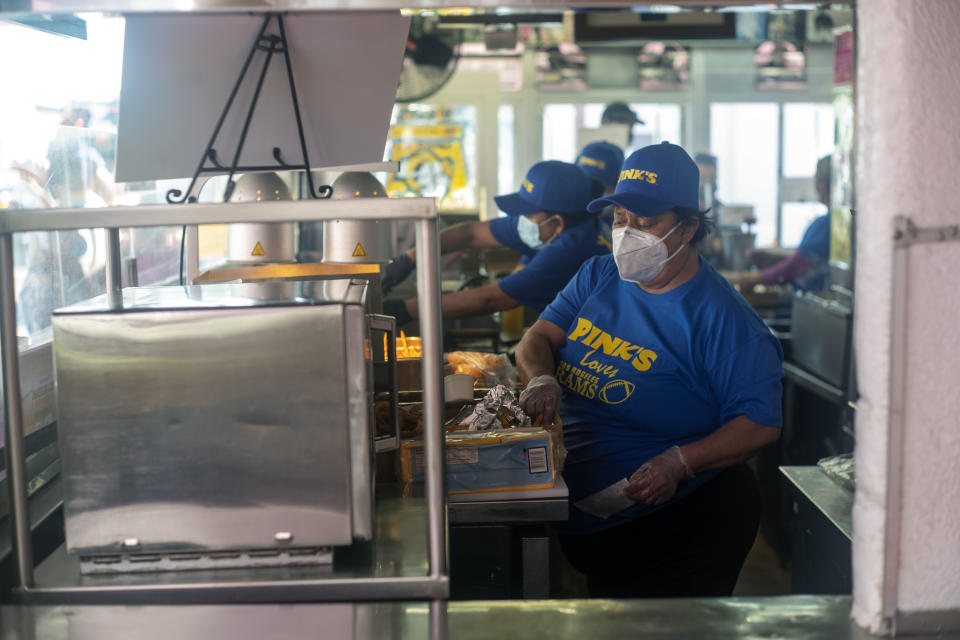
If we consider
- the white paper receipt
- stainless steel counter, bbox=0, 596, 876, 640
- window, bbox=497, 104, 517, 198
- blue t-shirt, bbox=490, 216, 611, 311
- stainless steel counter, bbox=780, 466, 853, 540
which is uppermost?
window, bbox=497, 104, 517, 198

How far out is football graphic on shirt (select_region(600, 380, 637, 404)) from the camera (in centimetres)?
232

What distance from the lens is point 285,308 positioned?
1210 millimetres

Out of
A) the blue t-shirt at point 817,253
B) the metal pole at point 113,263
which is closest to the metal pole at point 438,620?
the metal pole at point 113,263

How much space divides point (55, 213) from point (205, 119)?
481mm

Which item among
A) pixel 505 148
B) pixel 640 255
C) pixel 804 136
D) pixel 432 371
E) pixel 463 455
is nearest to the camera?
pixel 432 371

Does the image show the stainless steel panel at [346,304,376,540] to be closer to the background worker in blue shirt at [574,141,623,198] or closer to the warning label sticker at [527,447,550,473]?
the warning label sticker at [527,447,550,473]

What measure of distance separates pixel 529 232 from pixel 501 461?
7.10 feet

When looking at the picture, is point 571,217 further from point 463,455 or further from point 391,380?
point 391,380

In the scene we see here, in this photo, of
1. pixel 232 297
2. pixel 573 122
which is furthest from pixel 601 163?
pixel 573 122

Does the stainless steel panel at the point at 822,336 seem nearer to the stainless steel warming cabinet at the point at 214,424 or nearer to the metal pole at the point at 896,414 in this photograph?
the metal pole at the point at 896,414

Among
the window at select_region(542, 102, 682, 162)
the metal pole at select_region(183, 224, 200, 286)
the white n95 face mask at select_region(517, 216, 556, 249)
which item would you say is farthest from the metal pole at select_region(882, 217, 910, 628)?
the window at select_region(542, 102, 682, 162)

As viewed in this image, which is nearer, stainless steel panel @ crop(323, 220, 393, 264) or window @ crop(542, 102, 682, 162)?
stainless steel panel @ crop(323, 220, 393, 264)

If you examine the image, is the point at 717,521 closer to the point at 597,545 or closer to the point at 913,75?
the point at 597,545

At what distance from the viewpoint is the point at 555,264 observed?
139 inches
